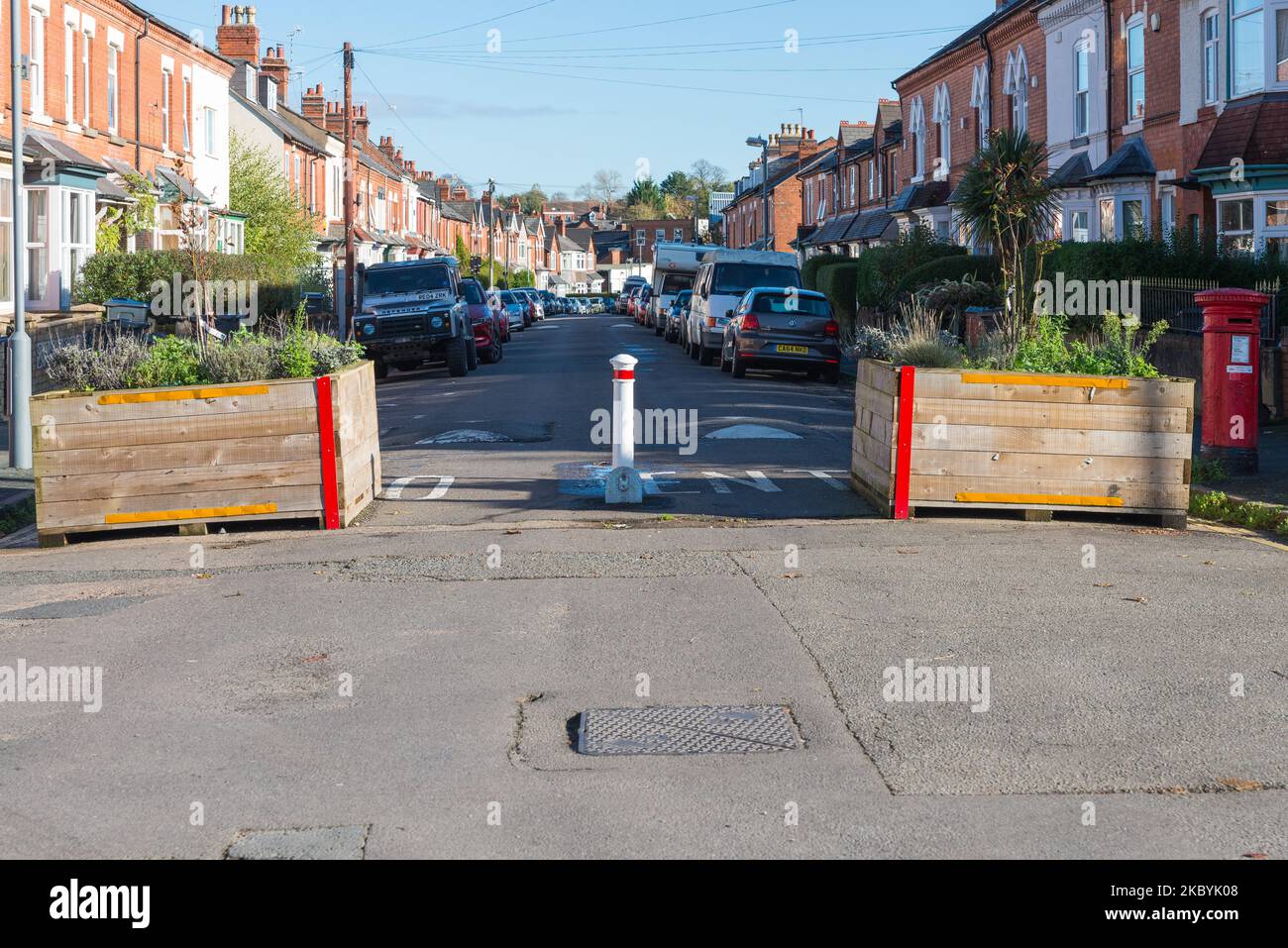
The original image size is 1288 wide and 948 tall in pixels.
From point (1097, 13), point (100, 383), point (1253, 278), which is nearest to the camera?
point (100, 383)

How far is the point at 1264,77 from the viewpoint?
24.7m

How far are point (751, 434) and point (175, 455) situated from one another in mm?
8046

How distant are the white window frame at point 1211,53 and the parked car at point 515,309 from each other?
31398 mm

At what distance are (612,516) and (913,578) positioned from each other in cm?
316

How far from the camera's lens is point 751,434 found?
677 inches

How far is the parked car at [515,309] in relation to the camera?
2278 inches

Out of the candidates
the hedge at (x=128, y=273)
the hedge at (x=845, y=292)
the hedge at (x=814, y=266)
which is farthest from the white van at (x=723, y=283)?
the hedge at (x=814, y=266)

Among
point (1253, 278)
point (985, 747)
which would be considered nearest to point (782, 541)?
point (985, 747)

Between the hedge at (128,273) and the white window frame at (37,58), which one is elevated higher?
the white window frame at (37,58)

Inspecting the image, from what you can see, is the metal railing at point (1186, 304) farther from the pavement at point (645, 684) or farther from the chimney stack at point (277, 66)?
the chimney stack at point (277, 66)
